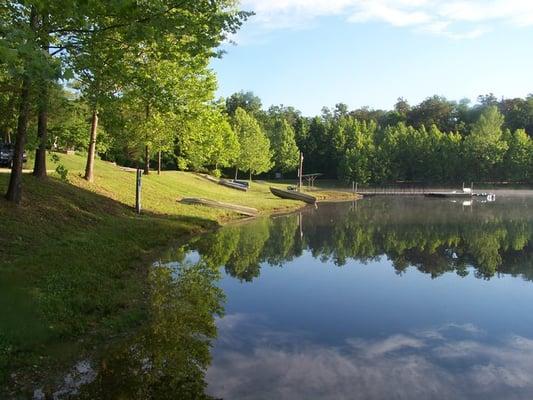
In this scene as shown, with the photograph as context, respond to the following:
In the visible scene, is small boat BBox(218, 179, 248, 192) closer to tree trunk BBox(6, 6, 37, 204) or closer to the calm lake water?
the calm lake water

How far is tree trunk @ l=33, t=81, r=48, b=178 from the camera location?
1386cm

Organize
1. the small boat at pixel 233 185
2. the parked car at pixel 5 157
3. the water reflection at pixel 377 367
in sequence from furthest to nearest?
the small boat at pixel 233 185, the parked car at pixel 5 157, the water reflection at pixel 377 367

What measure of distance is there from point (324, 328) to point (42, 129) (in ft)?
40.1

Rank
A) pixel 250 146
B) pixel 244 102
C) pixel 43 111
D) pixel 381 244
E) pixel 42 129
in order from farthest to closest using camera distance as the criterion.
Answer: pixel 244 102 < pixel 250 146 < pixel 381 244 < pixel 42 129 < pixel 43 111

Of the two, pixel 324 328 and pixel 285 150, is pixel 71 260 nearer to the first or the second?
pixel 324 328

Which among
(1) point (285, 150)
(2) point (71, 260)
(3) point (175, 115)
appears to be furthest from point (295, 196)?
(2) point (71, 260)

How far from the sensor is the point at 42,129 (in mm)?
18234

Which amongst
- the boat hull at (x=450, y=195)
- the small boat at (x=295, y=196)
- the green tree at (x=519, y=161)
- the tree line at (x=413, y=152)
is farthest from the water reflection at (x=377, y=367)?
the green tree at (x=519, y=161)

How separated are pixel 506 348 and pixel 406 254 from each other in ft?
38.5

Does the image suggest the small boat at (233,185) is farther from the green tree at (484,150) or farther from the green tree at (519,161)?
the green tree at (519,161)

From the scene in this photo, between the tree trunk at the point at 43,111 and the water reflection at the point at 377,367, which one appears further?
the tree trunk at the point at 43,111

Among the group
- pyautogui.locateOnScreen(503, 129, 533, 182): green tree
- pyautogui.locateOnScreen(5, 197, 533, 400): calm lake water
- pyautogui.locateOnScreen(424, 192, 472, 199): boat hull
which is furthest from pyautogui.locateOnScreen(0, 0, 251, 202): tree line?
pyautogui.locateOnScreen(503, 129, 533, 182): green tree

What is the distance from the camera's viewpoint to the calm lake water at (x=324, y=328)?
825 cm

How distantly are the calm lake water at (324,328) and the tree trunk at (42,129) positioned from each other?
17.4 ft
